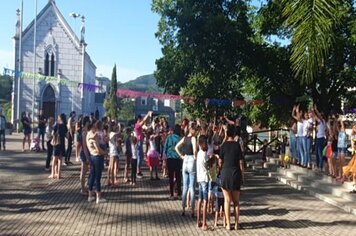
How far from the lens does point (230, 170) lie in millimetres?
8555

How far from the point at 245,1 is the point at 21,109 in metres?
33.6

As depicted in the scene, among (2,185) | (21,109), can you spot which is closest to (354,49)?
(2,185)

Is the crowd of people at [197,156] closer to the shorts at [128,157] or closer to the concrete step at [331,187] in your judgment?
the shorts at [128,157]

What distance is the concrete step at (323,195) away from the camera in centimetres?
1086

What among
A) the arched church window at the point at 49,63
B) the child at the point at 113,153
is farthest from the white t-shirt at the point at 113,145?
the arched church window at the point at 49,63

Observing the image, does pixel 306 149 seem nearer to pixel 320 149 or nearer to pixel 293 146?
pixel 320 149

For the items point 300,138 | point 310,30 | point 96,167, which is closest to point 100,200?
point 96,167

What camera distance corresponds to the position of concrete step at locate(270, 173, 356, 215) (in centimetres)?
1086

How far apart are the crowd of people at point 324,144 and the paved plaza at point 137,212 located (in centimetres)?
123

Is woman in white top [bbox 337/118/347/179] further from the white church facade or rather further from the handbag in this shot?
the white church facade

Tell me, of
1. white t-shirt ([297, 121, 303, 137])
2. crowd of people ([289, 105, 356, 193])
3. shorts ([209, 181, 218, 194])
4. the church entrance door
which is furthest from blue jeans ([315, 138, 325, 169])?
the church entrance door

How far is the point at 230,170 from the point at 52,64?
46.0 m

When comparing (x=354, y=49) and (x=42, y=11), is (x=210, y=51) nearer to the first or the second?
(x=354, y=49)

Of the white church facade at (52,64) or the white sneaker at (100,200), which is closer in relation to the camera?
the white sneaker at (100,200)
